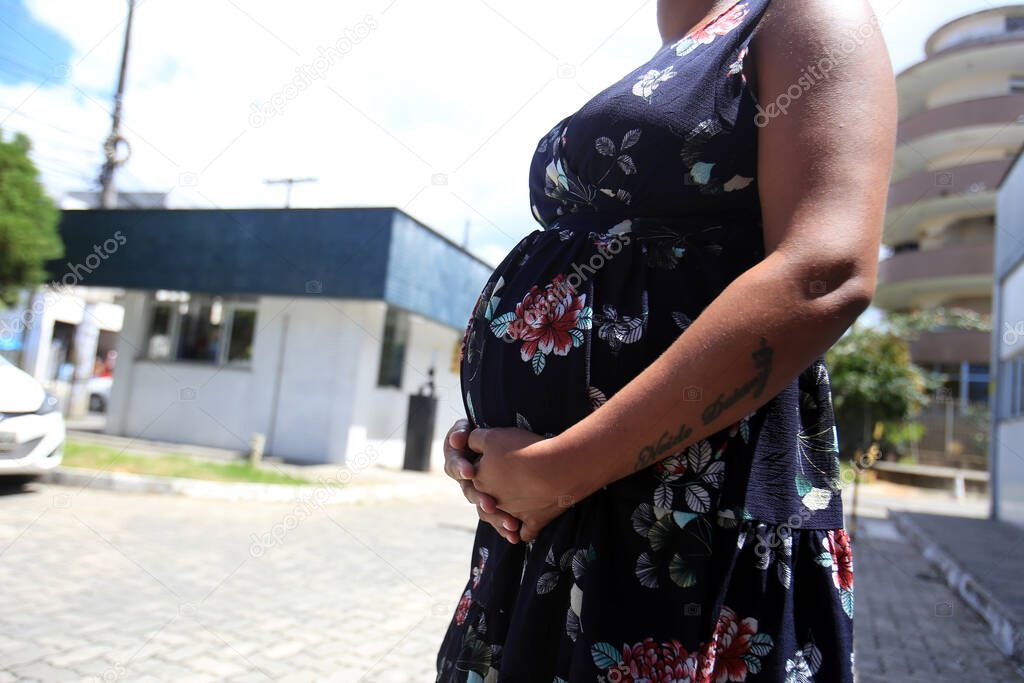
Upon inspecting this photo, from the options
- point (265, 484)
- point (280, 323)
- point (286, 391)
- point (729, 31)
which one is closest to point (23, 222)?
point (265, 484)

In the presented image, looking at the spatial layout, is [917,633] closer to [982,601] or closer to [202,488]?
[982,601]

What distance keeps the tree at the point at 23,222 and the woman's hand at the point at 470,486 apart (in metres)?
9.00

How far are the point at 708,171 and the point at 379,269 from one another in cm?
1128

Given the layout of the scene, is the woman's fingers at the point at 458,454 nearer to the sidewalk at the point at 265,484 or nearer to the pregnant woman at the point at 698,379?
the pregnant woman at the point at 698,379

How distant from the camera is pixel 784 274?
2.60ft

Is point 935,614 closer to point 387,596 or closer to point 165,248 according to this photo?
point 387,596

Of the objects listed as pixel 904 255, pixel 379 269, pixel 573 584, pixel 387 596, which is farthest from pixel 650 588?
pixel 904 255

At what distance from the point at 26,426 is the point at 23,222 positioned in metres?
3.12

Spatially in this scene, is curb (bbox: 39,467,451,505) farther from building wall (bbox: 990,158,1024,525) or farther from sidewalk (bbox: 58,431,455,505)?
building wall (bbox: 990,158,1024,525)

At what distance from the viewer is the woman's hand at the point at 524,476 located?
863 millimetres

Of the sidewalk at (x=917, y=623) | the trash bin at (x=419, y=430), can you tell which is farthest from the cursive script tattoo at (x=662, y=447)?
the trash bin at (x=419, y=430)

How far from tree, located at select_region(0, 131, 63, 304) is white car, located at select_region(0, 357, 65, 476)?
7.31ft

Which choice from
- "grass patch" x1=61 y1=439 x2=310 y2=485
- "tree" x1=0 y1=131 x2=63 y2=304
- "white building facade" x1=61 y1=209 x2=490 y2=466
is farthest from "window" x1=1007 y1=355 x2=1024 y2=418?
"tree" x1=0 y1=131 x2=63 y2=304

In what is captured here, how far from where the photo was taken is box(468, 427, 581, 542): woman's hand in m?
0.86
